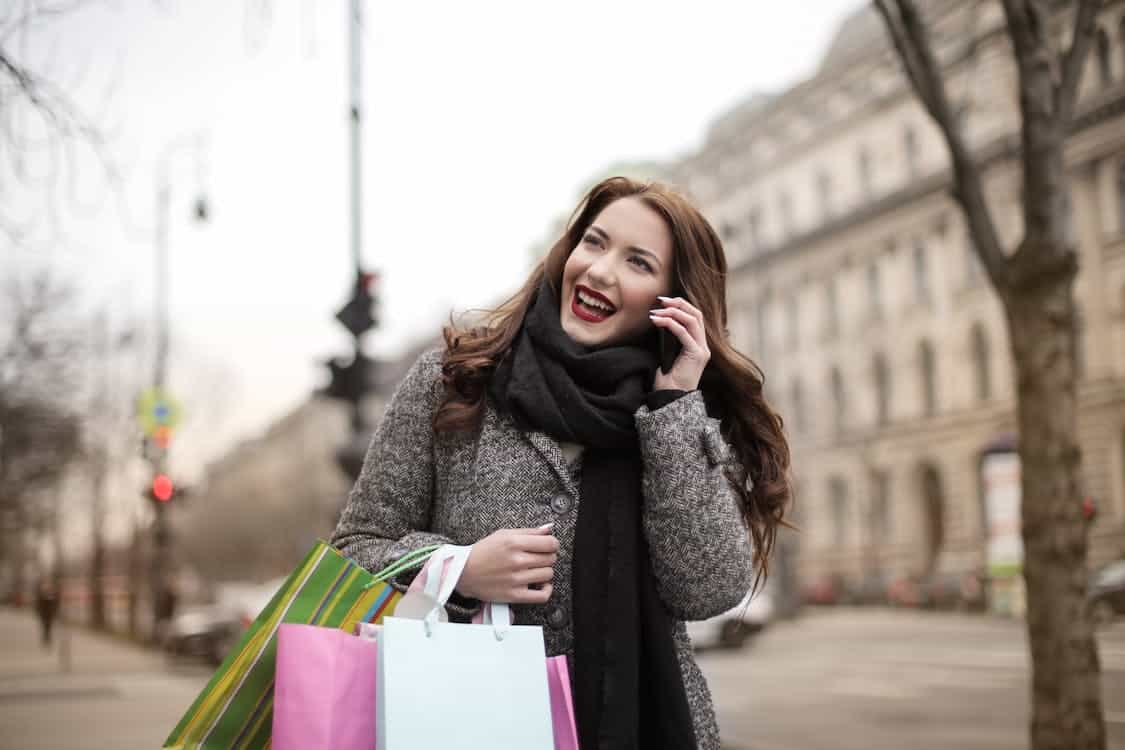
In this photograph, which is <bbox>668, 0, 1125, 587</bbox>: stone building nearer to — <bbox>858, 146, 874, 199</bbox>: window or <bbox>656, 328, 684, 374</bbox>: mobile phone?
<bbox>858, 146, 874, 199</bbox>: window

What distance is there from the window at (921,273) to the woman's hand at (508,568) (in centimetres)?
4728

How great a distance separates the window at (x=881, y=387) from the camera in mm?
50469

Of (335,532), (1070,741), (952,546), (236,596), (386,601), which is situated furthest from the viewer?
(952,546)

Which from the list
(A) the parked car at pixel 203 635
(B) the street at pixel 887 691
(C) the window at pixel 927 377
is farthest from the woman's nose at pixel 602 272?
(C) the window at pixel 927 377

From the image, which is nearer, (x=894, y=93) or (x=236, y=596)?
(x=236, y=596)

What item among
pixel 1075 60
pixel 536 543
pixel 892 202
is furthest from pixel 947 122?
pixel 892 202

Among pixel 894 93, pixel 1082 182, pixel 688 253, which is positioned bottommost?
pixel 688 253

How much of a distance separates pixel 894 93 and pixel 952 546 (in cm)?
1722

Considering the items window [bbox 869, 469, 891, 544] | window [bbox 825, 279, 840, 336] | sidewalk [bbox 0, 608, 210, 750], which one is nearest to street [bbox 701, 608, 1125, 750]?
sidewalk [bbox 0, 608, 210, 750]

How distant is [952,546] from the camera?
147 feet

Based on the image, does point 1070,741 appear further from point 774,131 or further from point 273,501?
point 273,501

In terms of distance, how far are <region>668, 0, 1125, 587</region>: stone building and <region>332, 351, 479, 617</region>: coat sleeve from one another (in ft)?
117

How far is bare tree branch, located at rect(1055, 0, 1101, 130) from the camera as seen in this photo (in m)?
6.45

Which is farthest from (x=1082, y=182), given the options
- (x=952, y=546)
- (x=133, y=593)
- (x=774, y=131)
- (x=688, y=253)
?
(x=688, y=253)
